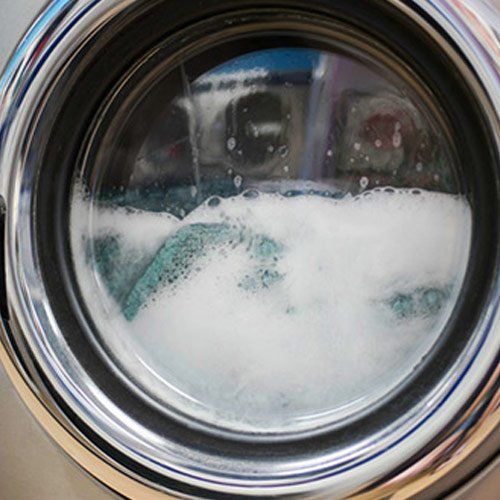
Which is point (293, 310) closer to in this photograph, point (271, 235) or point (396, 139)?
point (271, 235)

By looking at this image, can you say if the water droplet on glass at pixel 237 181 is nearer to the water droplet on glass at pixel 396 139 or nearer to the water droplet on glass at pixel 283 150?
the water droplet on glass at pixel 283 150

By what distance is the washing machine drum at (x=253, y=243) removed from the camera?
2.56 ft

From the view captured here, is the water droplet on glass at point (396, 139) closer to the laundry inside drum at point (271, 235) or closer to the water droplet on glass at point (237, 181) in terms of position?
the laundry inside drum at point (271, 235)

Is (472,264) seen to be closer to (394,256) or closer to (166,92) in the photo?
(394,256)

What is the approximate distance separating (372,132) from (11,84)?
365 millimetres

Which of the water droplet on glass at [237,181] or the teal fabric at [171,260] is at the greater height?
the water droplet on glass at [237,181]

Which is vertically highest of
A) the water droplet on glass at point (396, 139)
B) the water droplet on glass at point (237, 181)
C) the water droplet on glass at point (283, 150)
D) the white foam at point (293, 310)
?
the water droplet on glass at point (283, 150)

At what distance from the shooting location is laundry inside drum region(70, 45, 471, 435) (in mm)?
861

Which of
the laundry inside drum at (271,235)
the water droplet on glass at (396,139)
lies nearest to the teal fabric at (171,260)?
the laundry inside drum at (271,235)

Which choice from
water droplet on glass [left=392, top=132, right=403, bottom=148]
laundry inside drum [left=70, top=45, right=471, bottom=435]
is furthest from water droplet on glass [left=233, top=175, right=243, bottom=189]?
water droplet on glass [left=392, top=132, right=403, bottom=148]

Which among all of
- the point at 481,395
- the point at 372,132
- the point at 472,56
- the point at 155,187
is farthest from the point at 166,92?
the point at 481,395

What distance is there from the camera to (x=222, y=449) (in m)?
0.85

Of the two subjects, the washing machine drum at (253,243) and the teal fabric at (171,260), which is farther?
the teal fabric at (171,260)

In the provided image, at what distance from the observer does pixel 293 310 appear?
90cm
